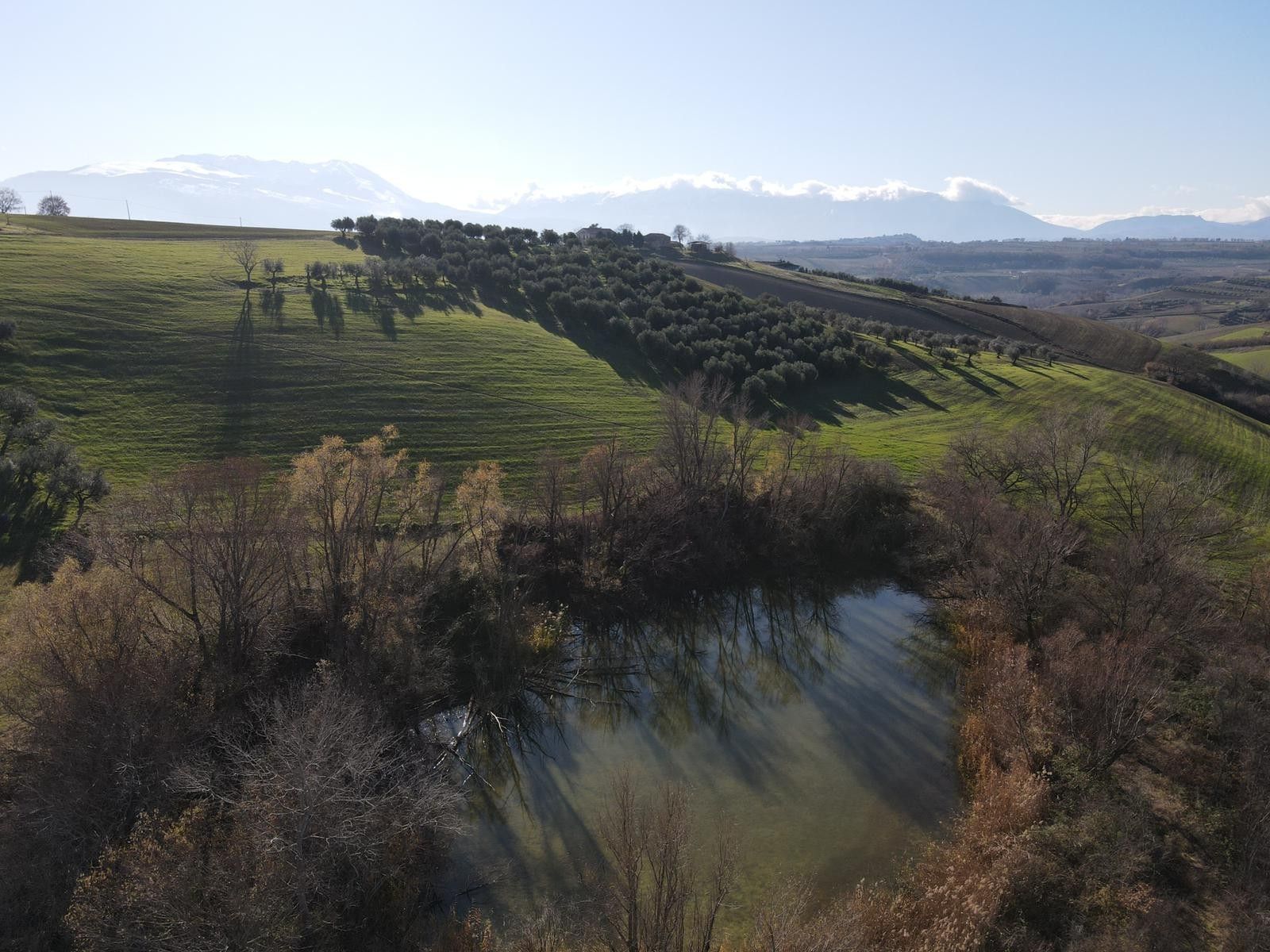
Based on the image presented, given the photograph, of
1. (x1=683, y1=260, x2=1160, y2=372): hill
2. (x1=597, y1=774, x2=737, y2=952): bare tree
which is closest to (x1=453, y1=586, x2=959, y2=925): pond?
(x1=597, y1=774, x2=737, y2=952): bare tree

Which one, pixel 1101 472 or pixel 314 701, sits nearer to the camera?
pixel 314 701

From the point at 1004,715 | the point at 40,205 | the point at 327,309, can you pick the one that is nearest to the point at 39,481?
the point at 327,309

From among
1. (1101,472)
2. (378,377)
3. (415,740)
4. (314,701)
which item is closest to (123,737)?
(314,701)

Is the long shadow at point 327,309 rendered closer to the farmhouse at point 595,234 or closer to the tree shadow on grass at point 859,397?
the tree shadow on grass at point 859,397

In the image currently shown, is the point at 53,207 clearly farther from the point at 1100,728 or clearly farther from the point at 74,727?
the point at 1100,728

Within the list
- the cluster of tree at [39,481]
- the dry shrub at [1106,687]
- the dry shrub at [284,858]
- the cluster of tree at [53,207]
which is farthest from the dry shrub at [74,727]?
the cluster of tree at [53,207]

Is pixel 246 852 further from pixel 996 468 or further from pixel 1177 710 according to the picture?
pixel 996 468
